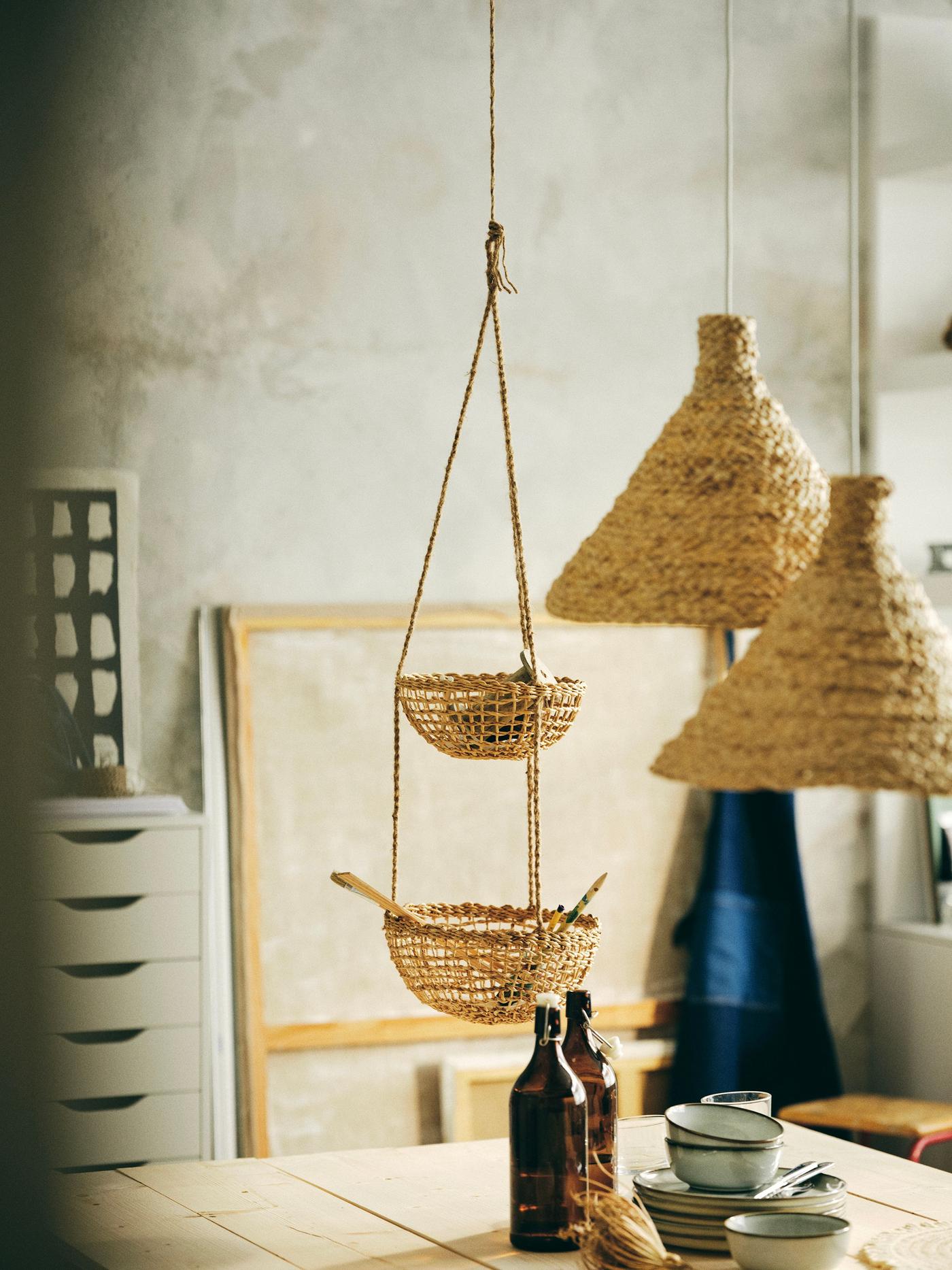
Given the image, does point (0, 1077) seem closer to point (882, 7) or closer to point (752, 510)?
point (752, 510)

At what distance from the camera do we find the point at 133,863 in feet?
9.32

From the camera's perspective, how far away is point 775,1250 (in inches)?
59.8

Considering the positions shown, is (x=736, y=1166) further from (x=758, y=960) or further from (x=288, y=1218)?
(x=758, y=960)

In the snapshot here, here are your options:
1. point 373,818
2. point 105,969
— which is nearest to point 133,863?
point 105,969

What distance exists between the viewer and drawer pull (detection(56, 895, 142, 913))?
9.35 feet

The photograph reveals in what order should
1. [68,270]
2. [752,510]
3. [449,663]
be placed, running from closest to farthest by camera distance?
[752,510], [68,270], [449,663]

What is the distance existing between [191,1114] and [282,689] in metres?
0.90

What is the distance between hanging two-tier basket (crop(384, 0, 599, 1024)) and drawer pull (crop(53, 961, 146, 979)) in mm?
1133

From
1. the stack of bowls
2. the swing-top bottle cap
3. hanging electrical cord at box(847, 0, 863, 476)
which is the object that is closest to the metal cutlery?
the stack of bowls

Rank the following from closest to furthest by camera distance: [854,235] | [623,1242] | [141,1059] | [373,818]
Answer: [623,1242]
[141,1059]
[373,818]
[854,235]

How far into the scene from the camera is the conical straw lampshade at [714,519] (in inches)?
59.0

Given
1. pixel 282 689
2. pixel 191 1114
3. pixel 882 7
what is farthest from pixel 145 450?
pixel 882 7

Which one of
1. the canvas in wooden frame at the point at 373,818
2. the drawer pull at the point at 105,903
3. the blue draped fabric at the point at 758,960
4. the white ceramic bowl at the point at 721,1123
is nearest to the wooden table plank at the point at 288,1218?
the white ceramic bowl at the point at 721,1123

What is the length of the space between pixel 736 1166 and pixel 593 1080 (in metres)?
0.19
